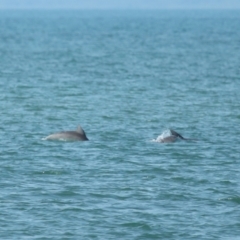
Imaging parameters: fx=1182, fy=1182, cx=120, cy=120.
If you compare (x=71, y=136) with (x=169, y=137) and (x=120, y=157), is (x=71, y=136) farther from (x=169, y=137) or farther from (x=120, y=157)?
(x=120, y=157)

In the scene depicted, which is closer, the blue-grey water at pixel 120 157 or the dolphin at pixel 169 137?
the blue-grey water at pixel 120 157

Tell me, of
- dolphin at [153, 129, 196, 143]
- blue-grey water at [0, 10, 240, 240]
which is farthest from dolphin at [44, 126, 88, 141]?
dolphin at [153, 129, 196, 143]

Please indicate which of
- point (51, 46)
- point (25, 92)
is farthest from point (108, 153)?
point (51, 46)

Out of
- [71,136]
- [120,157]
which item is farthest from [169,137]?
[120,157]

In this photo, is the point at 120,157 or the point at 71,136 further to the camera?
the point at 71,136

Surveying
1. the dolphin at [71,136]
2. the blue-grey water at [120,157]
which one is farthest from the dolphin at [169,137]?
the dolphin at [71,136]

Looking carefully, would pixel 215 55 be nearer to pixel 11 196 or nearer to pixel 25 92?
pixel 25 92

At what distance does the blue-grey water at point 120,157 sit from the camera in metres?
21.8

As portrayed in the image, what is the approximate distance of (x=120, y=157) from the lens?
28.5 m

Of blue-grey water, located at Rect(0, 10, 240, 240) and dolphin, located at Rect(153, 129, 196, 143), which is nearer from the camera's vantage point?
blue-grey water, located at Rect(0, 10, 240, 240)

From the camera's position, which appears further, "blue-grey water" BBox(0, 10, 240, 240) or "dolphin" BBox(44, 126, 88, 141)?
"dolphin" BBox(44, 126, 88, 141)

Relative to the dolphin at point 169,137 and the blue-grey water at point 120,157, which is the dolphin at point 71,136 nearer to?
the blue-grey water at point 120,157

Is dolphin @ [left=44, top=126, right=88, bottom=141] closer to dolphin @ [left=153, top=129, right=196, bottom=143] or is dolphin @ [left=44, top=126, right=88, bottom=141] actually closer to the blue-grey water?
the blue-grey water

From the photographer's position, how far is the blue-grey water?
21.8 metres
